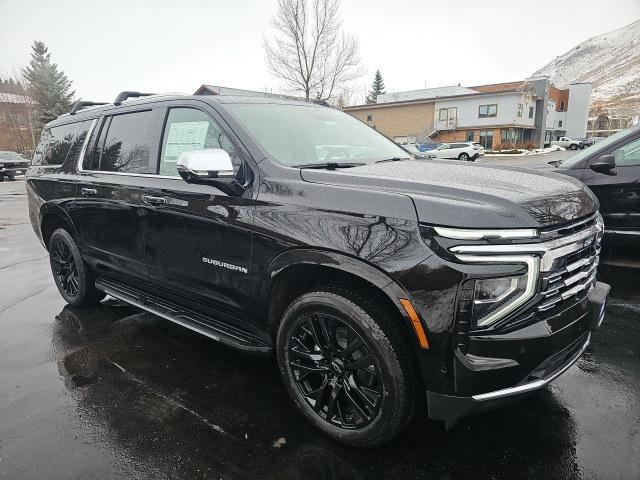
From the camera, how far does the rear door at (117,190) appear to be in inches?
135

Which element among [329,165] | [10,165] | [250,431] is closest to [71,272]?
[250,431]

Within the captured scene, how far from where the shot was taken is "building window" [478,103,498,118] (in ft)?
157

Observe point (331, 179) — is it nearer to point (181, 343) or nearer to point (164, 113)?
point (164, 113)

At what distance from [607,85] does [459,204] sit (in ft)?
749

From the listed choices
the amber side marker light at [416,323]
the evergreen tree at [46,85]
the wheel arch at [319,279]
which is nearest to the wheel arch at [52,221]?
the wheel arch at [319,279]

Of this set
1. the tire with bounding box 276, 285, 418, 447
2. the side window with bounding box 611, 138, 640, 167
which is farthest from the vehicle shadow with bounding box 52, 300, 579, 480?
the side window with bounding box 611, 138, 640, 167

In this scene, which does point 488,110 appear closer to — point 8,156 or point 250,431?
point 8,156

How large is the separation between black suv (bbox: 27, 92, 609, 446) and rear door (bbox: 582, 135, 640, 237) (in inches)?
100

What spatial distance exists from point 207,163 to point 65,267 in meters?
3.01

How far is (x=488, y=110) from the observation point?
1903 inches

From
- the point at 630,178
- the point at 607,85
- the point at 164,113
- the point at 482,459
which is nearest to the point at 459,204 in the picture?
the point at 482,459

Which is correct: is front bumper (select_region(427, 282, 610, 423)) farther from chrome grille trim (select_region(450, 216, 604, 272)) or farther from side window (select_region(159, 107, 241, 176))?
side window (select_region(159, 107, 241, 176))

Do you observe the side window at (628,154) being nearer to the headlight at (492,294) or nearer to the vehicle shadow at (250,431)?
the vehicle shadow at (250,431)

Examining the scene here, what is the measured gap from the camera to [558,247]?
2012mm
